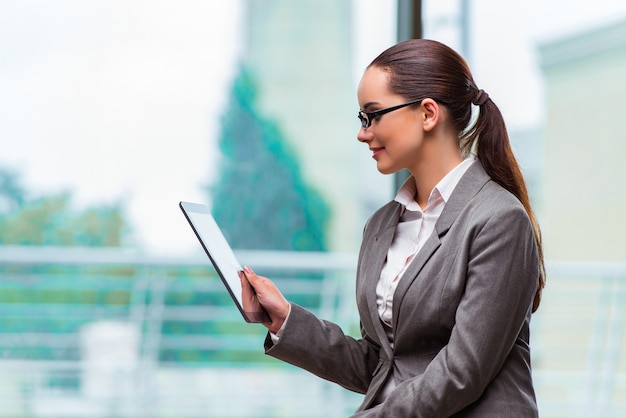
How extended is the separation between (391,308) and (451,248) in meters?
0.15

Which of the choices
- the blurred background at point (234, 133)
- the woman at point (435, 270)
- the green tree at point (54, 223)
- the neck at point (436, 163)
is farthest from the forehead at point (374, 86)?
the green tree at point (54, 223)

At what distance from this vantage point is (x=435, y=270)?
1.27 m

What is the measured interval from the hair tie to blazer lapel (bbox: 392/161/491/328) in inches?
4.4

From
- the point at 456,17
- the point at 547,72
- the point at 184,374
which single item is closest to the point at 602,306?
the point at 456,17

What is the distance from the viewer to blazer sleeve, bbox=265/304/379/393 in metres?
1.42

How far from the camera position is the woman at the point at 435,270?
1210mm

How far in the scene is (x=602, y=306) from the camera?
409 centimetres

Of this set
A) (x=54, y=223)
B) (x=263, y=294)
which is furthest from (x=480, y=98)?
(x=54, y=223)

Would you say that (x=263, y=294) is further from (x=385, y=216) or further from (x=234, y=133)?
(x=234, y=133)

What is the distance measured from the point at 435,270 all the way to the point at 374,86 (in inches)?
11.7

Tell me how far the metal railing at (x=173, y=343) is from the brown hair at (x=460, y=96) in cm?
210

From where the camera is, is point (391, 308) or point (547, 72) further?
point (547, 72)

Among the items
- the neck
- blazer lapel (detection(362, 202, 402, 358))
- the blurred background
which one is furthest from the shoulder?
the blurred background

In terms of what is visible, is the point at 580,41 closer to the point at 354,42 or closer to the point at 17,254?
the point at 354,42
